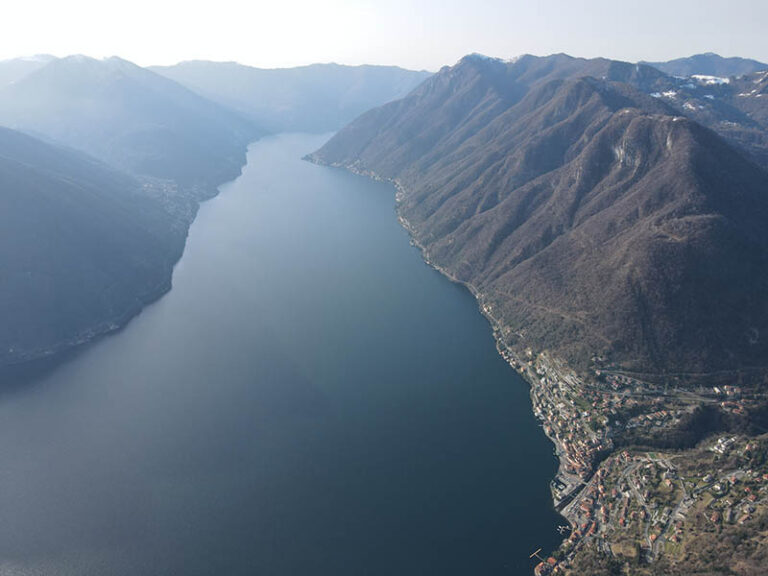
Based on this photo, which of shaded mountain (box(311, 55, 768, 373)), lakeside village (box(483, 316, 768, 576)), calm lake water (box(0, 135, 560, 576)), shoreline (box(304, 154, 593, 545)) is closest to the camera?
lakeside village (box(483, 316, 768, 576))

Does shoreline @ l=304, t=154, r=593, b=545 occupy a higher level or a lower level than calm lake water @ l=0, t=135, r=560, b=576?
higher

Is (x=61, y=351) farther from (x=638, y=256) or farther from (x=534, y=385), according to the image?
(x=638, y=256)

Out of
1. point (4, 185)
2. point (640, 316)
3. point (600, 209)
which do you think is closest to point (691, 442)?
point (640, 316)

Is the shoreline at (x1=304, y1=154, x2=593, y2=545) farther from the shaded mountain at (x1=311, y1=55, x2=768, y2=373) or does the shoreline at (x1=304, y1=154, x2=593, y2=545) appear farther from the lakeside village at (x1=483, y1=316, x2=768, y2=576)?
the shaded mountain at (x1=311, y1=55, x2=768, y2=373)

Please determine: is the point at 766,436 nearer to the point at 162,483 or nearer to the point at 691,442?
the point at 691,442

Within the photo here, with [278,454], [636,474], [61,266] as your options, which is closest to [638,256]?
[636,474]

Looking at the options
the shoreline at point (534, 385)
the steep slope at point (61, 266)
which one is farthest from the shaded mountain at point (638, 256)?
the steep slope at point (61, 266)

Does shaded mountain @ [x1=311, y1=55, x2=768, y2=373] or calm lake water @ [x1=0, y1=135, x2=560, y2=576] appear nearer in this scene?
calm lake water @ [x1=0, y1=135, x2=560, y2=576]

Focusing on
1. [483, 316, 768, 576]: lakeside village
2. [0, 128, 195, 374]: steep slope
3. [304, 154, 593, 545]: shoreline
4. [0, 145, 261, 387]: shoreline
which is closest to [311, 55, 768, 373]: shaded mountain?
[304, 154, 593, 545]: shoreline
